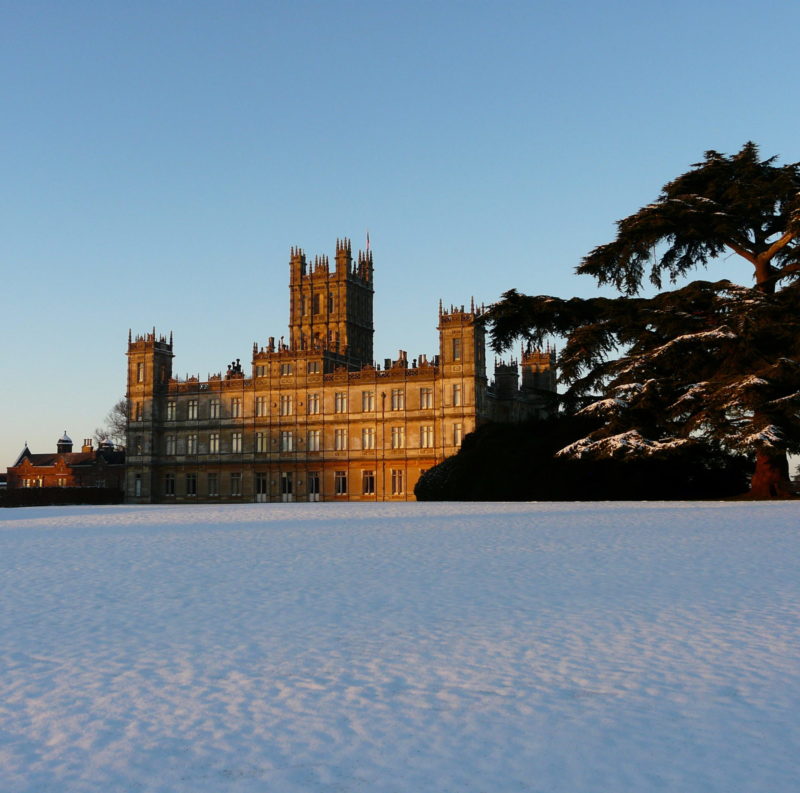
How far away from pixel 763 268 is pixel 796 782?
2948cm

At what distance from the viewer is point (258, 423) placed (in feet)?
208

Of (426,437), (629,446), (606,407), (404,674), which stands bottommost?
(404,674)

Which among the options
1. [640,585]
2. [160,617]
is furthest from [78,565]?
[640,585]

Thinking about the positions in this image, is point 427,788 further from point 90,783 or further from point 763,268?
point 763,268

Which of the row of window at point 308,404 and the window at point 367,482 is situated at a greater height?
the row of window at point 308,404

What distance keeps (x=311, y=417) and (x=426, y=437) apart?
332 inches

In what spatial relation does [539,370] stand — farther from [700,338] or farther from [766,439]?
[766,439]

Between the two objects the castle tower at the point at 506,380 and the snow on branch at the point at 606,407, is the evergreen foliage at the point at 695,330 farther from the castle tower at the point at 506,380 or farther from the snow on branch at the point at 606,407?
the castle tower at the point at 506,380

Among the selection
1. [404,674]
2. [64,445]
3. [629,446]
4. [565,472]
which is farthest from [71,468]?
[404,674]

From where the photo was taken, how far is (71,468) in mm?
82750

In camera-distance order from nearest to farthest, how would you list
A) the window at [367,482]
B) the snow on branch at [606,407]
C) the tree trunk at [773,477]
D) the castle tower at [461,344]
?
the tree trunk at [773,477]
the snow on branch at [606,407]
the castle tower at [461,344]
the window at [367,482]

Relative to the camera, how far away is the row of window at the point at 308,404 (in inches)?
2299

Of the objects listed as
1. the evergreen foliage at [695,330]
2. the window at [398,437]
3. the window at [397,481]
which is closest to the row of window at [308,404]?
the window at [398,437]

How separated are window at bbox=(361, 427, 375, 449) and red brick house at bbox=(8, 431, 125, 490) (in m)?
25.8
